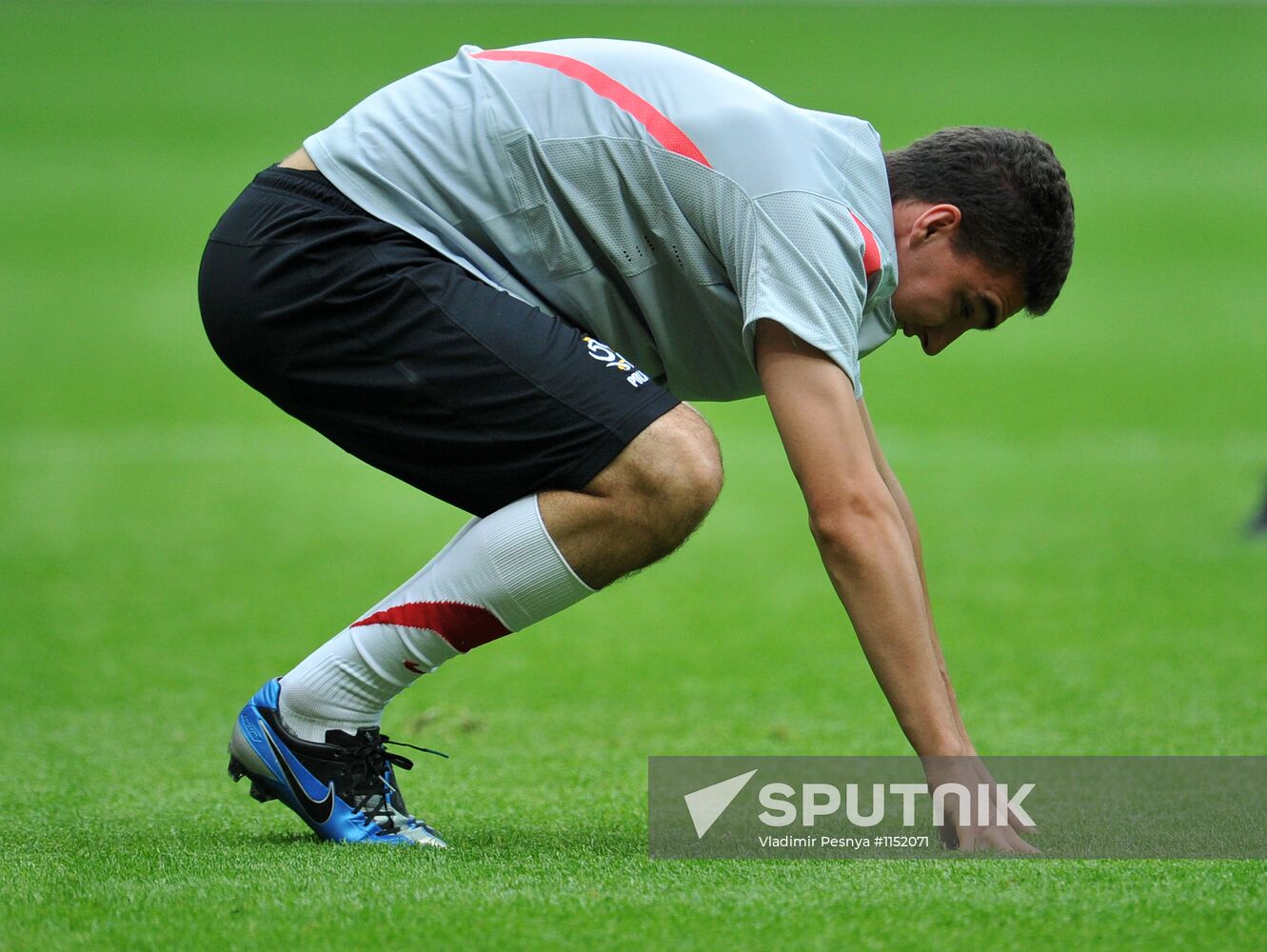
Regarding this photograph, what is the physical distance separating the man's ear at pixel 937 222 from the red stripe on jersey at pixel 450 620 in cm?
80

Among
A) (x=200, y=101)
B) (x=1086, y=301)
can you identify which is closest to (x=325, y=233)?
(x=1086, y=301)

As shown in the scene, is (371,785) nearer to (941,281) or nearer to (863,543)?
(863,543)

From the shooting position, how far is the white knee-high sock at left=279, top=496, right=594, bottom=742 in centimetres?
211

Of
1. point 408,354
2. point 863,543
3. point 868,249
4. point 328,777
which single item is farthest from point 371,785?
point 868,249

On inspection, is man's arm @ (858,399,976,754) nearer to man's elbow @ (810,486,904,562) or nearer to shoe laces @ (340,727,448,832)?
man's elbow @ (810,486,904,562)

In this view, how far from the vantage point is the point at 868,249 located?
6.72 ft

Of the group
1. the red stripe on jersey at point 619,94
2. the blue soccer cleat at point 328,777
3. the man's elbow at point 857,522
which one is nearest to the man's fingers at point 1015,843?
the man's elbow at point 857,522

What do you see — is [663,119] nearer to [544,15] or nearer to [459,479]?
[459,479]

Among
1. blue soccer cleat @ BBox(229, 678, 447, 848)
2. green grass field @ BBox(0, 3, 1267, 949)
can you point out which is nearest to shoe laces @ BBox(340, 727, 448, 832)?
blue soccer cleat @ BBox(229, 678, 447, 848)

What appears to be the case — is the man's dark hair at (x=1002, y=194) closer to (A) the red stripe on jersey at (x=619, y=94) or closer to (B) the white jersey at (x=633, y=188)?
(B) the white jersey at (x=633, y=188)

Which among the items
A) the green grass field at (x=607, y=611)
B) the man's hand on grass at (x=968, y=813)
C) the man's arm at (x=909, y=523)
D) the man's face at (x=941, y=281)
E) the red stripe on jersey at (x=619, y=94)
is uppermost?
the red stripe on jersey at (x=619, y=94)

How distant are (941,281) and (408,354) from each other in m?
0.75

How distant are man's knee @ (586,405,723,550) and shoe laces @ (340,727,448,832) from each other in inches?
19.2

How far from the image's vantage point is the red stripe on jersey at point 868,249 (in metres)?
2.04
